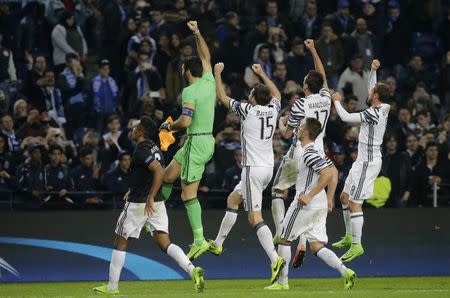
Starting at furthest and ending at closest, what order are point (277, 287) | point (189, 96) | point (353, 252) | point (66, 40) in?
point (66, 40), point (353, 252), point (189, 96), point (277, 287)

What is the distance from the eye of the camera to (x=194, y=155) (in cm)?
2042

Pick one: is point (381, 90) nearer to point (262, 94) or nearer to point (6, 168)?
point (262, 94)

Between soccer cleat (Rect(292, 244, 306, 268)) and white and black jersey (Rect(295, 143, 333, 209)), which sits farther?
soccer cleat (Rect(292, 244, 306, 268))

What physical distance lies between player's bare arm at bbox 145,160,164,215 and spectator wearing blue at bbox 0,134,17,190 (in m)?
5.51

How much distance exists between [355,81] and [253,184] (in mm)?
8428

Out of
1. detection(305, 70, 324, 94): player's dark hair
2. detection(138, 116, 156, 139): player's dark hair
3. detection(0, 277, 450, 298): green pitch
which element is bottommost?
detection(0, 277, 450, 298): green pitch

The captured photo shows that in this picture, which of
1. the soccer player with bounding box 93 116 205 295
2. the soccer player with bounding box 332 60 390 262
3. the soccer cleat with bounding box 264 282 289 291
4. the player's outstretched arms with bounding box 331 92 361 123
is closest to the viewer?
the soccer player with bounding box 93 116 205 295

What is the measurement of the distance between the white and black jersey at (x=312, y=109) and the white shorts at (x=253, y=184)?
81cm

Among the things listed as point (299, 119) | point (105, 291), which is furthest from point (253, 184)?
point (105, 291)

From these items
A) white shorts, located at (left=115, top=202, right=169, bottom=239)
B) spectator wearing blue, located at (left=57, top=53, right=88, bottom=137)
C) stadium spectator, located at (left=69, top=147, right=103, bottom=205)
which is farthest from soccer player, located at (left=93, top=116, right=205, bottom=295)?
spectator wearing blue, located at (left=57, top=53, right=88, bottom=137)

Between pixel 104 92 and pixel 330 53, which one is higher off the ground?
pixel 330 53

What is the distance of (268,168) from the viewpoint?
20.5 m

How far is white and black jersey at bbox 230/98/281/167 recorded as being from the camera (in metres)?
20.2

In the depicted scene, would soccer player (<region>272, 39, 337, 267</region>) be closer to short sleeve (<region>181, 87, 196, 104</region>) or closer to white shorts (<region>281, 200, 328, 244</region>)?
white shorts (<region>281, 200, 328, 244</region>)
